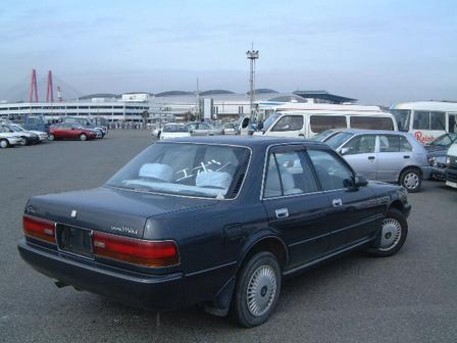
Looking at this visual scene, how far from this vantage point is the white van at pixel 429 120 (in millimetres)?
20625

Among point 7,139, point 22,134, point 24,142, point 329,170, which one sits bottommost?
point 24,142

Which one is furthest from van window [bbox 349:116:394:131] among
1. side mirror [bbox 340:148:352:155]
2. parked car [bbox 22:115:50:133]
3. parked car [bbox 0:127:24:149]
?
parked car [bbox 22:115:50:133]

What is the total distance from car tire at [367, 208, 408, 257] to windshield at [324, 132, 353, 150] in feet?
→ 20.2

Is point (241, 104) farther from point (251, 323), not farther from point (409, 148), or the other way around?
point (251, 323)

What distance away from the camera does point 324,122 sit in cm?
1719

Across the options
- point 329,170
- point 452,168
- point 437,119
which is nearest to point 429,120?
point 437,119

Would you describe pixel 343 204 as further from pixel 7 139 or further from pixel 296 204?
pixel 7 139

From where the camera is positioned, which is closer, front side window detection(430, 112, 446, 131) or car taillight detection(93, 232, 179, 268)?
car taillight detection(93, 232, 179, 268)

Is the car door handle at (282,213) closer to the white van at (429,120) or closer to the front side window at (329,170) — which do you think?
Result: the front side window at (329,170)

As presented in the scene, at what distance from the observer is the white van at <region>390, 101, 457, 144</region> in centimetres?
2062

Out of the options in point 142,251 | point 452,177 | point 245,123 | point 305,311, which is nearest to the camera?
point 142,251

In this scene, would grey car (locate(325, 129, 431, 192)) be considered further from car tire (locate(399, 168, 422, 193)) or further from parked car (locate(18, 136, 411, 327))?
parked car (locate(18, 136, 411, 327))

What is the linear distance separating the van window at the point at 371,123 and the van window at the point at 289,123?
1.79 meters

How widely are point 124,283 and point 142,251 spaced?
27cm
